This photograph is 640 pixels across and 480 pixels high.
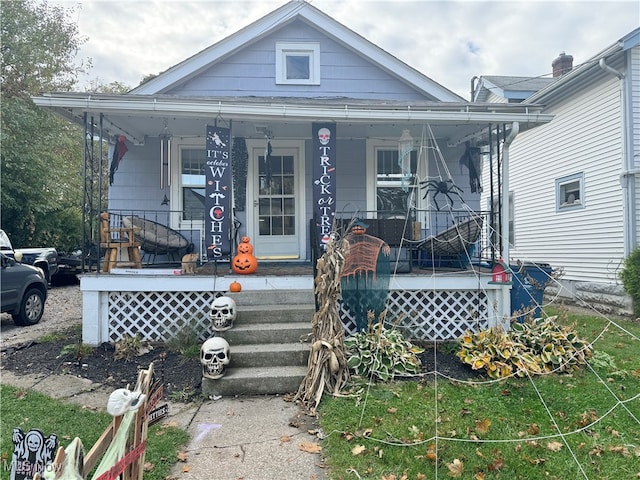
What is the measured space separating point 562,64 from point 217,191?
515 inches

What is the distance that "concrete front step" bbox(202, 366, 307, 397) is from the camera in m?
4.02

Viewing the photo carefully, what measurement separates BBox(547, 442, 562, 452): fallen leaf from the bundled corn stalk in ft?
5.86

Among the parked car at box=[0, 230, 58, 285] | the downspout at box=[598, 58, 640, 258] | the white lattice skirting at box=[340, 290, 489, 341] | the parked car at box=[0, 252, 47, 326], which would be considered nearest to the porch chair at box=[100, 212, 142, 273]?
the parked car at box=[0, 252, 47, 326]

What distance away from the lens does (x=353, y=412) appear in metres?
3.54

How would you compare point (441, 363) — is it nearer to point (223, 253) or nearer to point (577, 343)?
point (577, 343)

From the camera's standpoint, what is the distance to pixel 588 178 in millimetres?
9391

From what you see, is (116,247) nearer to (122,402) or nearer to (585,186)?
(122,402)

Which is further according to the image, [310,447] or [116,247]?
[116,247]

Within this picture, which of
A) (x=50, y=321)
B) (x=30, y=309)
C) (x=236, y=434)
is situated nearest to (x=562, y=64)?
(x=236, y=434)

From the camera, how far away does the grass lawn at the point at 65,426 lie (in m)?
2.84

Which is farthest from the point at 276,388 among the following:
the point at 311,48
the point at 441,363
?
the point at 311,48

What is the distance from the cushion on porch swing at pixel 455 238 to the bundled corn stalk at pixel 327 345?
6.96 ft

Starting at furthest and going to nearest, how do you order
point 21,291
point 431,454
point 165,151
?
point 165,151 → point 21,291 → point 431,454

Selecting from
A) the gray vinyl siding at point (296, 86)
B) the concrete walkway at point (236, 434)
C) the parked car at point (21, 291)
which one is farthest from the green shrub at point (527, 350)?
the parked car at point (21, 291)
